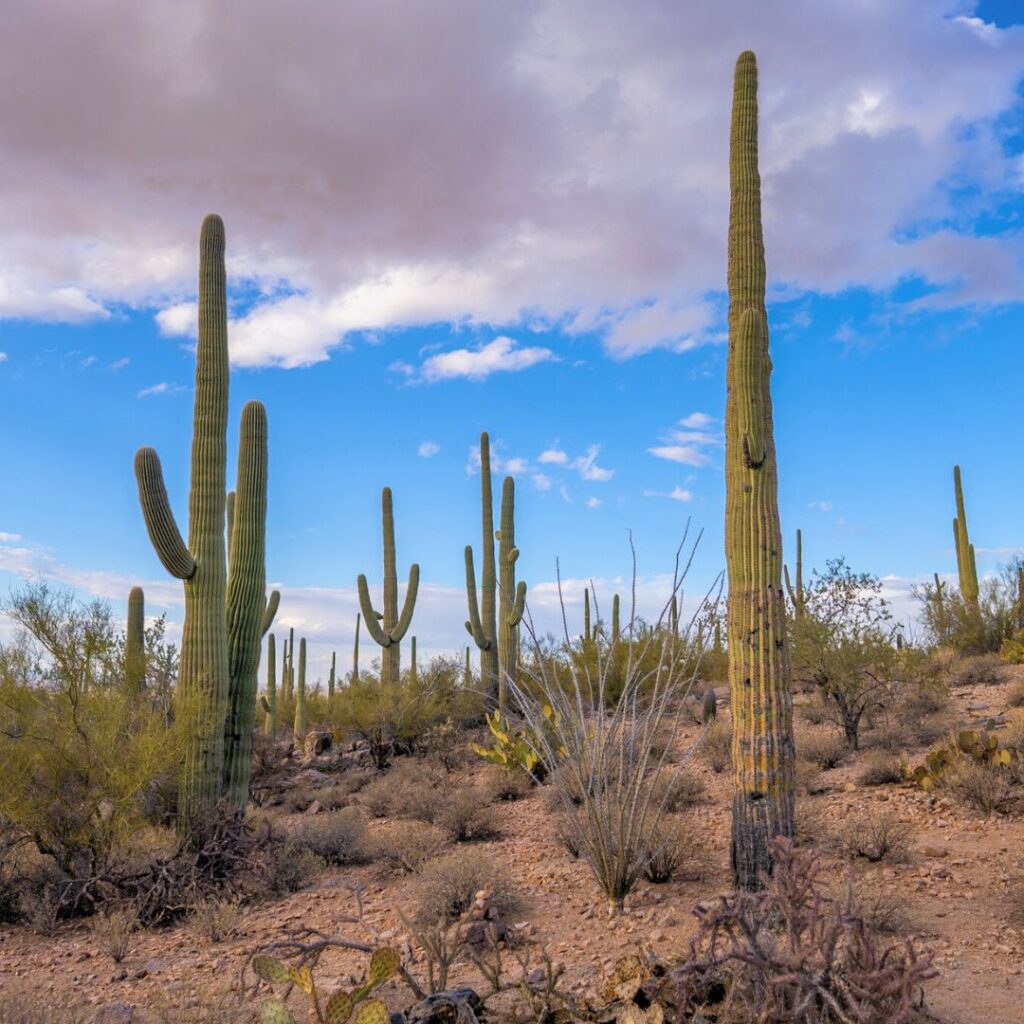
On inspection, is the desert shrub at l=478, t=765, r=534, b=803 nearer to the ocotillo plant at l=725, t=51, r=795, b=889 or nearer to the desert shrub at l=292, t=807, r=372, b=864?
the desert shrub at l=292, t=807, r=372, b=864

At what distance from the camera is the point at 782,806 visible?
293 inches

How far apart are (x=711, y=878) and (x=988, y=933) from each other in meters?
2.13

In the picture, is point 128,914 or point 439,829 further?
point 439,829

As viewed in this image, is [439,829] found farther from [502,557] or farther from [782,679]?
[502,557]

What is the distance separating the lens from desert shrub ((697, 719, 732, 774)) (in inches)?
486

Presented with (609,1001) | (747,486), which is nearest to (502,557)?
(747,486)

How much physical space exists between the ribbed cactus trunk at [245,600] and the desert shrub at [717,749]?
571 centimetres

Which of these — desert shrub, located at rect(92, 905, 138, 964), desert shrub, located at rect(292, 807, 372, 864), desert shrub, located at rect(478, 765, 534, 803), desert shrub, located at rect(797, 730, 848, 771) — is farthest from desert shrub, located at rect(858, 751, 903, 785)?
desert shrub, located at rect(92, 905, 138, 964)

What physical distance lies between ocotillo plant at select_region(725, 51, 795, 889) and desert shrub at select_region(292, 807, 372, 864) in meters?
4.24

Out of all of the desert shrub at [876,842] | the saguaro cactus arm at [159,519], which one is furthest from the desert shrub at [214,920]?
the desert shrub at [876,842]

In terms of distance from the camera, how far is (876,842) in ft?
27.7

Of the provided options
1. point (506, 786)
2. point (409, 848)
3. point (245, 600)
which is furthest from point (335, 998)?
point (245, 600)

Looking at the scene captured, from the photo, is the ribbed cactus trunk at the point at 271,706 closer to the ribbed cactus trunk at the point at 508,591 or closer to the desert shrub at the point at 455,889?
the ribbed cactus trunk at the point at 508,591

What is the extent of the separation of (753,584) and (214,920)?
515 centimetres
